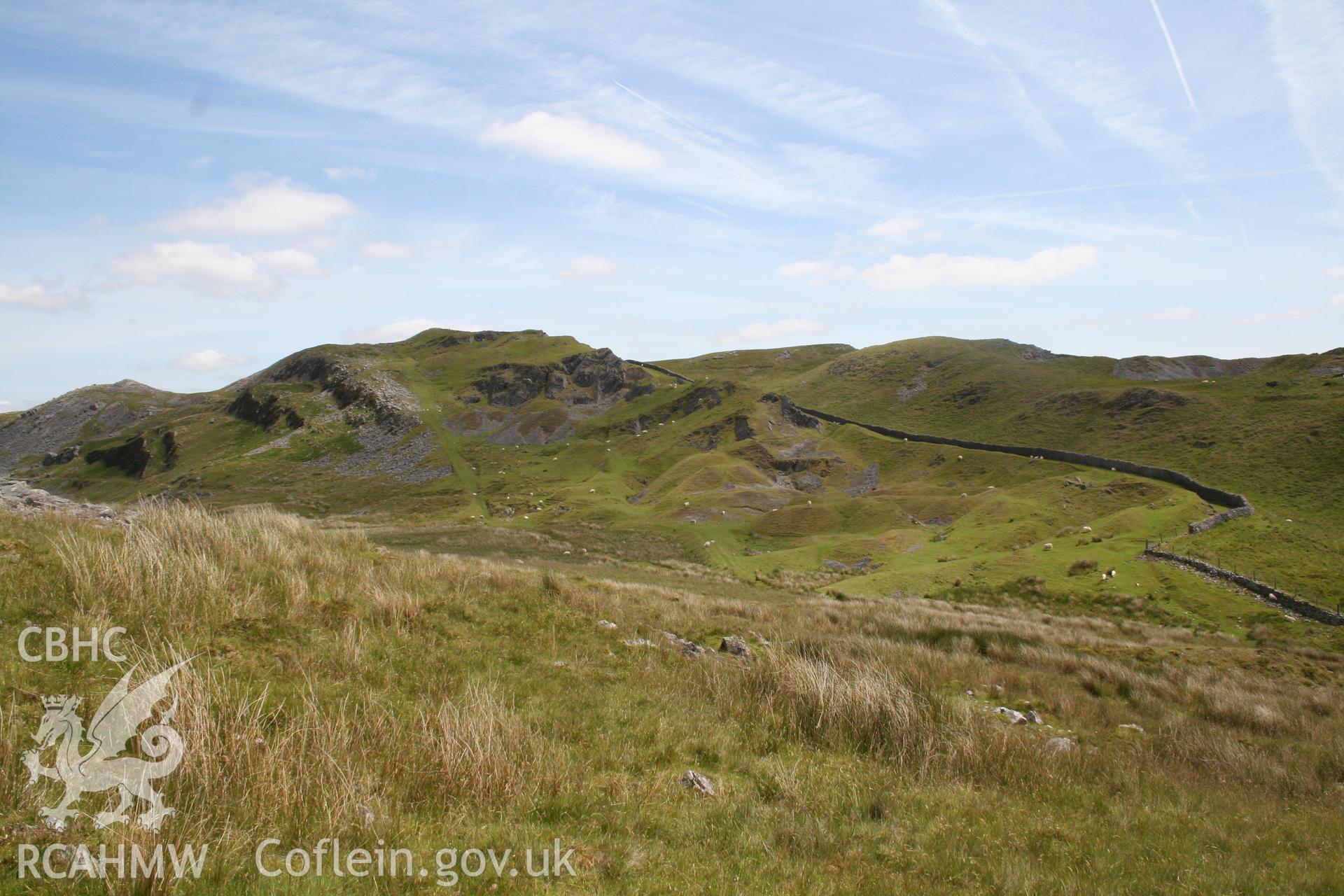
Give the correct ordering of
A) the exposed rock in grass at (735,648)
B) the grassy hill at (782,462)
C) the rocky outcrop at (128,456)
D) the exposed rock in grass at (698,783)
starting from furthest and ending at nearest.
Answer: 1. the rocky outcrop at (128,456)
2. the grassy hill at (782,462)
3. the exposed rock in grass at (735,648)
4. the exposed rock in grass at (698,783)

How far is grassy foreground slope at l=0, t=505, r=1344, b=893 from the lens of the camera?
21.0 feet

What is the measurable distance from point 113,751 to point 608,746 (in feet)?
18.2

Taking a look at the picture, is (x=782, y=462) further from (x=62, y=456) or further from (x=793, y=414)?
(x=62, y=456)

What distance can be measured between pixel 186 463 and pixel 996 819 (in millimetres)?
152521

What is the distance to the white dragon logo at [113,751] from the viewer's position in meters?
5.66

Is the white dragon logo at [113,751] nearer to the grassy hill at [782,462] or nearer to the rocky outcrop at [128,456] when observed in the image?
the grassy hill at [782,462]

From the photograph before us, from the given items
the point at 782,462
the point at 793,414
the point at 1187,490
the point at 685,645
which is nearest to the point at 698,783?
the point at 685,645

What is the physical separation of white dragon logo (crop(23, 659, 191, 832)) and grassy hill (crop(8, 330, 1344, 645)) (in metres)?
37.8

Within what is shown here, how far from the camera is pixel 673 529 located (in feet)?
207

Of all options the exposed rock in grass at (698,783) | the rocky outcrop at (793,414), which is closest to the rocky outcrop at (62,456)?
the rocky outcrop at (793,414)

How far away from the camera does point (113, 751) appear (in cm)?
638

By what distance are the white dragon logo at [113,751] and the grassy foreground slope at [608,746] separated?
16 cm

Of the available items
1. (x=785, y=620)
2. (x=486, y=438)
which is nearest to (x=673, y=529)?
(x=785, y=620)

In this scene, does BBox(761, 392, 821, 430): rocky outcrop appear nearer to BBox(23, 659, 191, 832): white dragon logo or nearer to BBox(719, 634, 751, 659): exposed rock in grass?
BBox(719, 634, 751, 659): exposed rock in grass
